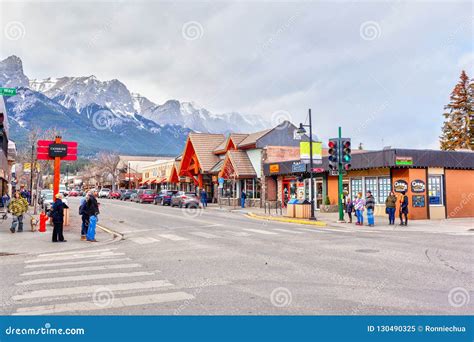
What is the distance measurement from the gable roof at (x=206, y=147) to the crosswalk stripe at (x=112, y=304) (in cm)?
4260

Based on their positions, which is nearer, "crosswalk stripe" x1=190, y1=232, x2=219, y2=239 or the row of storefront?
"crosswalk stripe" x1=190, y1=232, x2=219, y2=239

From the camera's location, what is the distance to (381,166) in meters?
26.6

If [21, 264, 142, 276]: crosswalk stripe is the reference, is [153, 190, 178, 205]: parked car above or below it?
above

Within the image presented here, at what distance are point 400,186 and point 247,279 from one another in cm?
2029

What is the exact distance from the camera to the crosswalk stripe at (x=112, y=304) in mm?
6477

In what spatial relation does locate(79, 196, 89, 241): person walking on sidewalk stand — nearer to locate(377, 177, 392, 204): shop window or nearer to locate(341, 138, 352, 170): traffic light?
locate(341, 138, 352, 170): traffic light

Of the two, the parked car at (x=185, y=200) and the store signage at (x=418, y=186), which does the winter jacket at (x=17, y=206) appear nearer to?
the store signage at (x=418, y=186)

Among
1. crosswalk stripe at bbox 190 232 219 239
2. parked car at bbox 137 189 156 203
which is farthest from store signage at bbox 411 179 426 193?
parked car at bbox 137 189 156 203

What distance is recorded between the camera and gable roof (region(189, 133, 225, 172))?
5081cm
